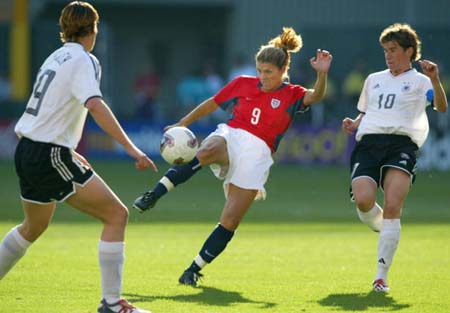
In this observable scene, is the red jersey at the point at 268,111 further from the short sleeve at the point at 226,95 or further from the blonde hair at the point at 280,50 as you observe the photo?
the blonde hair at the point at 280,50

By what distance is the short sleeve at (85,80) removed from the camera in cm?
727

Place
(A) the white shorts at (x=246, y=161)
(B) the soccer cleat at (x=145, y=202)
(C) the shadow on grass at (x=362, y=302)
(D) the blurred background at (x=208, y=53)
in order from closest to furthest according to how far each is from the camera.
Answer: (C) the shadow on grass at (x=362, y=302)
(B) the soccer cleat at (x=145, y=202)
(A) the white shorts at (x=246, y=161)
(D) the blurred background at (x=208, y=53)

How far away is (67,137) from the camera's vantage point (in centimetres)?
742

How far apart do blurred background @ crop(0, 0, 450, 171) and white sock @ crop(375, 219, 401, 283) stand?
1522 cm

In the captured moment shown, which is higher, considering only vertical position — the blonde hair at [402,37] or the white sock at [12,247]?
the blonde hair at [402,37]

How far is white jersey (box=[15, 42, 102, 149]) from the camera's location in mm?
7336

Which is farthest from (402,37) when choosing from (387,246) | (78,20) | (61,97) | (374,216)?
(61,97)

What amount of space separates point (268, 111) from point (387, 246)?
169cm

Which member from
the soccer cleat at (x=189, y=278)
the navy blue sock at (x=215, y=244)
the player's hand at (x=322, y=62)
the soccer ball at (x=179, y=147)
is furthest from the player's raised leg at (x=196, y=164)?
the player's hand at (x=322, y=62)

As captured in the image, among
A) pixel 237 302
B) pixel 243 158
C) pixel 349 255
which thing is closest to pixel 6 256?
pixel 237 302

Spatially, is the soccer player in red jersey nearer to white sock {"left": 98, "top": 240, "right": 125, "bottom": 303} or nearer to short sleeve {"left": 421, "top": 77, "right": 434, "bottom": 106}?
short sleeve {"left": 421, "top": 77, "right": 434, "bottom": 106}

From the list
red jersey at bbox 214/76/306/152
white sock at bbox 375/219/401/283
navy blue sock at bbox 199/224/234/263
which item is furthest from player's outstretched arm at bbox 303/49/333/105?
navy blue sock at bbox 199/224/234/263

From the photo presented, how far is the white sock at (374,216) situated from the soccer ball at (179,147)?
63.4 inches

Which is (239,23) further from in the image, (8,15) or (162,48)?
(8,15)
